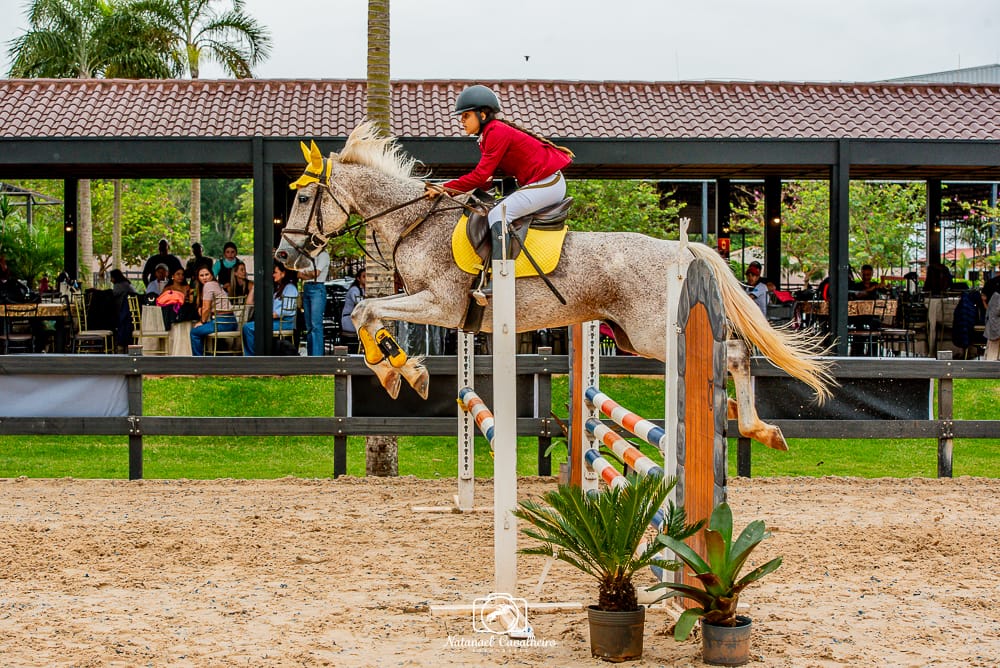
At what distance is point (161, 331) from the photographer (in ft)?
50.6

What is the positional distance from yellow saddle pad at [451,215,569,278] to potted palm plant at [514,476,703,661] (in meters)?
2.28

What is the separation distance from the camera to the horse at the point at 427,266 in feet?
21.9

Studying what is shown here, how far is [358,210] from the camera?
7.10 metres

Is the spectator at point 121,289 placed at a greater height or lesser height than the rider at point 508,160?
lesser

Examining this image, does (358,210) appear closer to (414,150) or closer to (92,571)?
(92,571)

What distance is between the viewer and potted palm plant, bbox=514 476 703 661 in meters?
4.38

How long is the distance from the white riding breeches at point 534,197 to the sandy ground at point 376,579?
6.54ft

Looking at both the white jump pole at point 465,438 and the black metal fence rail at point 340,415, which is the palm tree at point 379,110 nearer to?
the black metal fence rail at point 340,415

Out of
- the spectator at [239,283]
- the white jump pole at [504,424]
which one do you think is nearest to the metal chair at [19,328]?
the spectator at [239,283]

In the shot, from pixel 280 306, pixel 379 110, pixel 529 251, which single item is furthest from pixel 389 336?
pixel 280 306

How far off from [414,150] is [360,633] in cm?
1135

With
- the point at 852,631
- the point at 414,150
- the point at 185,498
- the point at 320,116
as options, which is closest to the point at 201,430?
the point at 185,498

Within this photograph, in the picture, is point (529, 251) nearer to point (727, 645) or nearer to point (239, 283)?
point (727, 645)

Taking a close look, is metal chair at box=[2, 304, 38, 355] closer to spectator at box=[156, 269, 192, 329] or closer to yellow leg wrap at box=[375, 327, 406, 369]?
spectator at box=[156, 269, 192, 329]
